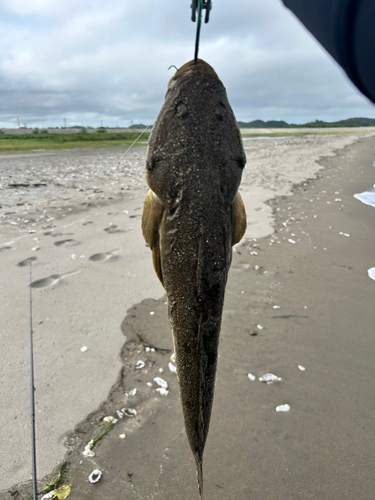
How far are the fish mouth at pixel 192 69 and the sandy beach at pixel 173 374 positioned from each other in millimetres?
2926

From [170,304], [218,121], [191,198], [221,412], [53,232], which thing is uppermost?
[218,121]

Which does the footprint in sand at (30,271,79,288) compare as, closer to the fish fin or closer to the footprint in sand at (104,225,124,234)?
the footprint in sand at (104,225,124,234)

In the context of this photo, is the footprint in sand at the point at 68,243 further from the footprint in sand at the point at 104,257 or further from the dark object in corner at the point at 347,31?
the dark object in corner at the point at 347,31

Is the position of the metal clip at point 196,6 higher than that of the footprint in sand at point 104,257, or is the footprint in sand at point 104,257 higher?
Result: the metal clip at point 196,6

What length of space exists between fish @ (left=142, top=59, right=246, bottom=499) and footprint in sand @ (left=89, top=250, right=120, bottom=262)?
4840 mm

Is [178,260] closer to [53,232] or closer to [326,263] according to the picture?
[326,263]

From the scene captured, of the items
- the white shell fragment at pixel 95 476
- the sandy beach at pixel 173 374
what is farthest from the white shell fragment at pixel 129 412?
the white shell fragment at pixel 95 476

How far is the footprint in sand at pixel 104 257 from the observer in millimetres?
6275

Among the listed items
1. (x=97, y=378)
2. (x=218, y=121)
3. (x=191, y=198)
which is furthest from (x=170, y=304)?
(x=97, y=378)

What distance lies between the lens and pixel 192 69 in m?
1.52

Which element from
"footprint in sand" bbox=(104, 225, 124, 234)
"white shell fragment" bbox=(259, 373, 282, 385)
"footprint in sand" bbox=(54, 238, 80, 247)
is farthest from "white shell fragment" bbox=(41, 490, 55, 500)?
"footprint in sand" bbox=(104, 225, 124, 234)

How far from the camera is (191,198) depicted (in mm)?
1398

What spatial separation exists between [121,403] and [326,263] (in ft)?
15.3

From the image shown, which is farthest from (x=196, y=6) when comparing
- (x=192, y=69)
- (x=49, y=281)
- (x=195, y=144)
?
(x=49, y=281)
